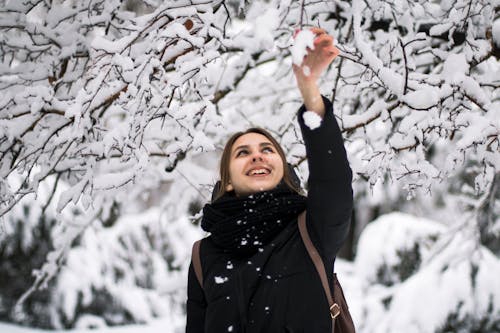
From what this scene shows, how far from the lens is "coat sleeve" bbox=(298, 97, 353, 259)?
1.37 m

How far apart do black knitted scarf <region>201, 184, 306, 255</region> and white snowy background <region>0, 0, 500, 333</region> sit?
1.53 feet

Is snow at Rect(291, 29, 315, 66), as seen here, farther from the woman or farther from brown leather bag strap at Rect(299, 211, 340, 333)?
brown leather bag strap at Rect(299, 211, 340, 333)

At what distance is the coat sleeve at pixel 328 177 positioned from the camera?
1.37 metres

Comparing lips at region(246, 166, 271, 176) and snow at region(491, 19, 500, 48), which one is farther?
snow at region(491, 19, 500, 48)

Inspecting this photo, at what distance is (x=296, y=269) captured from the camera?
60.1 inches

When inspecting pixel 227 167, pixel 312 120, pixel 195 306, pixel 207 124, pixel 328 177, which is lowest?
pixel 195 306

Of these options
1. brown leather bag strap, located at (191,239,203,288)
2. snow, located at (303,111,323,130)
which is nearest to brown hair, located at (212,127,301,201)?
brown leather bag strap, located at (191,239,203,288)

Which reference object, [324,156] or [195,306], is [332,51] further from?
[195,306]

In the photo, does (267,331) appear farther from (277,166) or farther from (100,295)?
(100,295)

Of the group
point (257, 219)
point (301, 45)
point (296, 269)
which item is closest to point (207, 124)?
point (257, 219)

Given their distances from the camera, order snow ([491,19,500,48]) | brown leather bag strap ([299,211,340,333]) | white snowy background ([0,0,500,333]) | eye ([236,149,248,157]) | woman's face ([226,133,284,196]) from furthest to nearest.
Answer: snow ([491,19,500,48]), white snowy background ([0,0,500,333]), eye ([236,149,248,157]), woman's face ([226,133,284,196]), brown leather bag strap ([299,211,340,333])

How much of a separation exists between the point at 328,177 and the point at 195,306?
0.76 metres

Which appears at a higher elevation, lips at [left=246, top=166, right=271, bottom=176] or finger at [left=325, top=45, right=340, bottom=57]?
finger at [left=325, top=45, right=340, bottom=57]

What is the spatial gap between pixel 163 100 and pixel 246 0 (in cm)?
67
